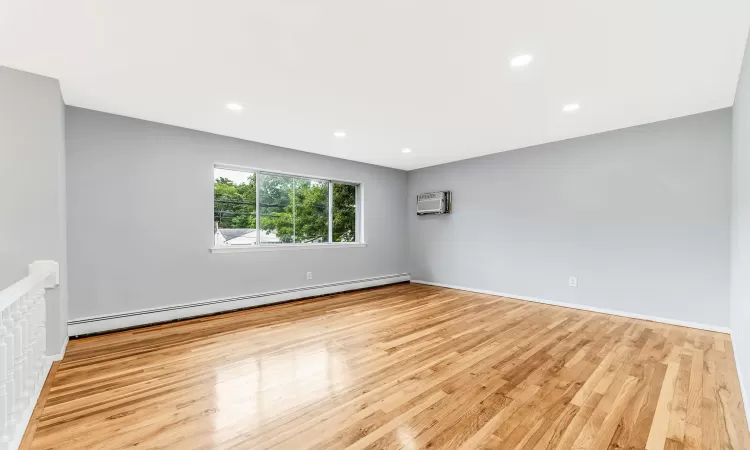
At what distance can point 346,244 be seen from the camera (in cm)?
567

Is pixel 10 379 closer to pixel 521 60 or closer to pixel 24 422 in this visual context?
pixel 24 422

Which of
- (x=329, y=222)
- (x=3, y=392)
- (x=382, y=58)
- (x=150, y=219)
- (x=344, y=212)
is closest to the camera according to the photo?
(x=3, y=392)

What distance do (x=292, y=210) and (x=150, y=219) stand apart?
1.89 metres

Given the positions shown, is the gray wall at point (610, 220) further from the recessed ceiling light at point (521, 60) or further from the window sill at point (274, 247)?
the recessed ceiling light at point (521, 60)

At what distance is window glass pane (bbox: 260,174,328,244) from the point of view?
479cm

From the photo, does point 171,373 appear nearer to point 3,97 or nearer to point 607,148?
point 3,97

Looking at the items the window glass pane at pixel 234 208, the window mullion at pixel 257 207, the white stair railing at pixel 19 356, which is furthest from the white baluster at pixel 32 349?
the window mullion at pixel 257 207

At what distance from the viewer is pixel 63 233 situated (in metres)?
2.94

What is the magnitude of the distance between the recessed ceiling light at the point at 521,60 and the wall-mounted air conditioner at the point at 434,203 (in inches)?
137

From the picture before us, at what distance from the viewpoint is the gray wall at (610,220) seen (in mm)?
3492

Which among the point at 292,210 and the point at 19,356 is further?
the point at 292,210

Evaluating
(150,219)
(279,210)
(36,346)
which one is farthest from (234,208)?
(36,346)

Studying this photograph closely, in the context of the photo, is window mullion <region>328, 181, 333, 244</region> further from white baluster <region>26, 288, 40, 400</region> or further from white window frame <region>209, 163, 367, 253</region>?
white baluster <region>26, 288, 40, 400</region>

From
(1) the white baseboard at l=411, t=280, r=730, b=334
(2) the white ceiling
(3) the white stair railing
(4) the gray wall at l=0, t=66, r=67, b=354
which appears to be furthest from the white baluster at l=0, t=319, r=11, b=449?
(1) the white baseboard at l=411, t=280, r=730, b=334
